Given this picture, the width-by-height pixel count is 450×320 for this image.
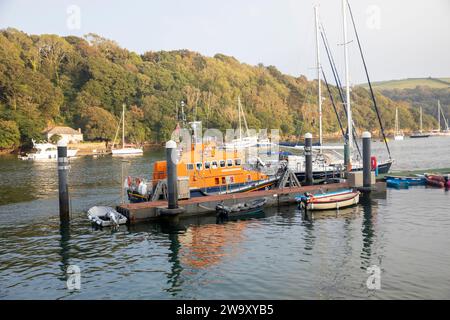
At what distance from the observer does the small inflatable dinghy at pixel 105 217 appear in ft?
83.2

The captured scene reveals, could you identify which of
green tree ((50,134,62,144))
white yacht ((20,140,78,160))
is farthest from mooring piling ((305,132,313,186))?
green tree ((50,134,62,144))

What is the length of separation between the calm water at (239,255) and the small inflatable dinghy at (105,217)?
0.47 meters

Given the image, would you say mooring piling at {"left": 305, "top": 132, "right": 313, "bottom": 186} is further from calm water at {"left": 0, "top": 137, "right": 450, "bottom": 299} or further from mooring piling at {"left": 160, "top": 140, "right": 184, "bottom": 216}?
mooring piling at {"left": 160, "top": 140, "right": 184, "bottom": 216}

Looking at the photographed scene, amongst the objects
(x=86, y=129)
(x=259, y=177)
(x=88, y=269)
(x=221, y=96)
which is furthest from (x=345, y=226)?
(x=221, y=96)

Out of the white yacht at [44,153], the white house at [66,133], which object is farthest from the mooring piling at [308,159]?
the white house at [66,133]

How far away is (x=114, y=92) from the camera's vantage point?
122250 millimetres

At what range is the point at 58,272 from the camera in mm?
18328

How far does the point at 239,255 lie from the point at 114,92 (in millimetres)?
108801

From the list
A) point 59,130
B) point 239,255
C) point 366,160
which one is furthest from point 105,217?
point 59,130

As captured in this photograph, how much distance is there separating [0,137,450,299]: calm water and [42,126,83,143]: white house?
74.2 m

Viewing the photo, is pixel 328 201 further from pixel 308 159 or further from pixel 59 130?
pixel 59 130

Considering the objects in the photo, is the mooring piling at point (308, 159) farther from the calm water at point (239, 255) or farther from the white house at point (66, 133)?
the white house at point (66, 133)
